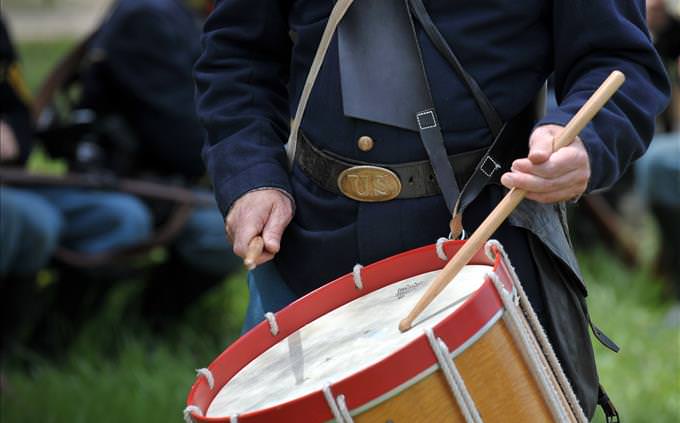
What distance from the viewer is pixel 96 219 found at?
476cm

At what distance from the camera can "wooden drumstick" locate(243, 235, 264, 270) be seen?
2146 mm

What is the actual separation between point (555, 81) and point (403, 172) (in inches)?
12.3

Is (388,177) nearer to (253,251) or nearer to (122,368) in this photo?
(253,251)

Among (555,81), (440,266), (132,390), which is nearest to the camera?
(440,266)

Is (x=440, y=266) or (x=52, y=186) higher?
(x=440, y=266)

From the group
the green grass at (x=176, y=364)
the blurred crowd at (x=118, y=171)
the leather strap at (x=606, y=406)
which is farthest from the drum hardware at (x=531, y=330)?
the blurred crowd at (x=118, y=171)

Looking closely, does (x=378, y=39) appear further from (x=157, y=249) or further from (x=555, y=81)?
(x=157, y=249)

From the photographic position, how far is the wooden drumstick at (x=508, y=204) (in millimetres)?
1833

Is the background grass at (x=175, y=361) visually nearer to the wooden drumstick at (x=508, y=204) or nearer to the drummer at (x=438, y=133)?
the drummer at (x=438, y=133)

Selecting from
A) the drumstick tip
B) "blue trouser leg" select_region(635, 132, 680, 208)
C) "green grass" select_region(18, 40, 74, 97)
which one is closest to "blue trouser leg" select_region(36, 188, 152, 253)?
"blue trouser leg" select_region(635, 132, 680, 208)

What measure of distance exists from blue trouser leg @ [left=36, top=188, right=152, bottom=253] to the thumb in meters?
3.04

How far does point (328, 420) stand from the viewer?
1.75m

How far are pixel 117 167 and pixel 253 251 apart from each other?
287 cm

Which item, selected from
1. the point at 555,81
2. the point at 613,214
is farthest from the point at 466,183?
the point at 613,214
